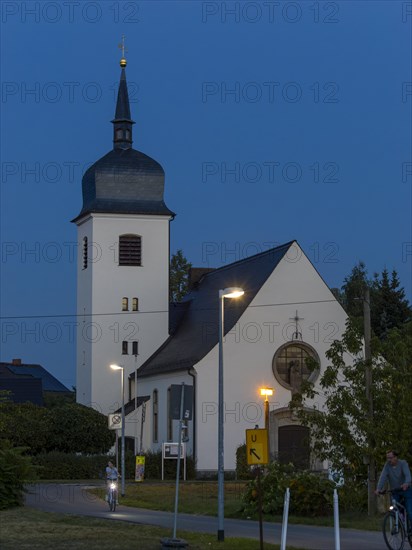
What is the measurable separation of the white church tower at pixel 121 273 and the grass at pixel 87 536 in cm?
3722

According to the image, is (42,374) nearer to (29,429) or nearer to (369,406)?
(29,429)

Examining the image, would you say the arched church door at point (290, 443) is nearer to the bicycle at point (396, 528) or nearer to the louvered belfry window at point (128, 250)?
the louvered belfry window at point (128, 250)

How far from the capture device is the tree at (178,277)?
93.1 m

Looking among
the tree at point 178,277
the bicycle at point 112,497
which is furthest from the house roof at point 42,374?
the bicycle at point 112,497

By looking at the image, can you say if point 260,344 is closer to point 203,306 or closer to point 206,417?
point 206,417

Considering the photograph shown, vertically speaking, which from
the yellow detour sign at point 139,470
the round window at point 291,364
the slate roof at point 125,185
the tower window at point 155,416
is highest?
the slate roof at point 125,185

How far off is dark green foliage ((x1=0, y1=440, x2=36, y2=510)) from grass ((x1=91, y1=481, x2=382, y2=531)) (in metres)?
4.39

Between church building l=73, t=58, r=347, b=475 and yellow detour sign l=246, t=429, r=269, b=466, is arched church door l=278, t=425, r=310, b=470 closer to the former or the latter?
church building l=73, t=58, r=347, b=475

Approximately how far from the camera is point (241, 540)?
A: 23094mm

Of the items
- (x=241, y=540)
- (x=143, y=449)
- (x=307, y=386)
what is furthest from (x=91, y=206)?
(x=241, y=540)

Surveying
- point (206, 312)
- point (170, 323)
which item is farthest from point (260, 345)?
point (170, 323)

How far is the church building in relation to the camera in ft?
187

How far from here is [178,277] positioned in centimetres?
9581

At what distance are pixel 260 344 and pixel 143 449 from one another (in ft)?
32.8
